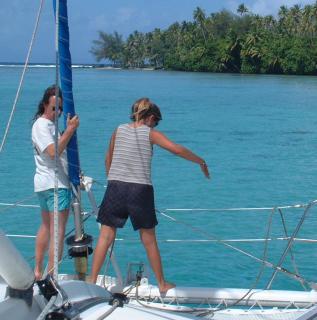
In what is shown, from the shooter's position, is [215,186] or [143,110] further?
[215,186]

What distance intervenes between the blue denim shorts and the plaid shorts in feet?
0.95

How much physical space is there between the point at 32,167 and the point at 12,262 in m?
16.1

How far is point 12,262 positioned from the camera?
278 centimetres

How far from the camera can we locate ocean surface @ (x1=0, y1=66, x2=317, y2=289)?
9523mm

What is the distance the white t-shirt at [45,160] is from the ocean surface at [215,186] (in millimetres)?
670

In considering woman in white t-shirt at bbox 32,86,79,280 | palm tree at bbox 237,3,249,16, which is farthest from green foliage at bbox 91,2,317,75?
woman in white t-shirt at bbox 32,86,79,280

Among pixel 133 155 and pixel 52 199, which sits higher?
pixel 133 155

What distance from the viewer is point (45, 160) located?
5234 millimetres

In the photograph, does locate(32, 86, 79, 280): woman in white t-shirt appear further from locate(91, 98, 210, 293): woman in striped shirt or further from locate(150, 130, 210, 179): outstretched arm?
locate(150, 130, 210, 179): outstretched arm

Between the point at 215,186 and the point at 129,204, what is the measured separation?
11.3 meters

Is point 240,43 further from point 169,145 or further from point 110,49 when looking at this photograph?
point 169,145

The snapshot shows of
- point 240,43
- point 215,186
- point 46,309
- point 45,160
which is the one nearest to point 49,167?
point 45,160

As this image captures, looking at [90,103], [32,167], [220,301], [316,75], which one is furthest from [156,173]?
[316,75]

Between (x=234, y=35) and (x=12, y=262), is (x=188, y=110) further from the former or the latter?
(x=234, y=35)
